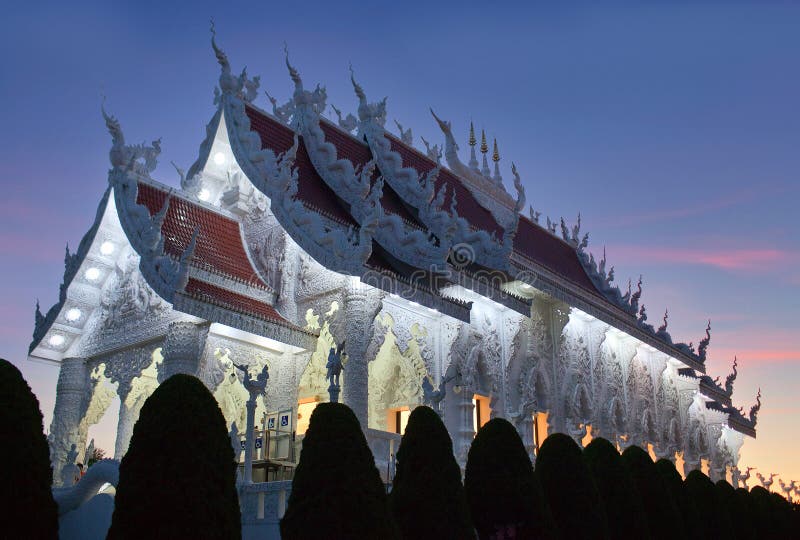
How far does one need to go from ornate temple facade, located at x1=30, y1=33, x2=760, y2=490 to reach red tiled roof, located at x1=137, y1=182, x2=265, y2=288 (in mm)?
33

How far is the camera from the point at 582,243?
2253 centimetres

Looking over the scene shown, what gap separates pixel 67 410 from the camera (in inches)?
467

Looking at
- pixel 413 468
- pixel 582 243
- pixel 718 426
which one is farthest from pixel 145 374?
pixel 718 426

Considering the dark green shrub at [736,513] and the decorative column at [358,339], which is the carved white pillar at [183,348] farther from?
the dark green shrub at [736,513]

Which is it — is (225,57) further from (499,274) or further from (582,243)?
(582,243)

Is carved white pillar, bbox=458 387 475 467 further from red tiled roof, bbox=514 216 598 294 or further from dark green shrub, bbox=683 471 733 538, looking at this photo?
red tiled roof, bbox=514 216 598 294

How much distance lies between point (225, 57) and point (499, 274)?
5.42 metres

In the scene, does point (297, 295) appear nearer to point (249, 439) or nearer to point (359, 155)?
point (249, 439)


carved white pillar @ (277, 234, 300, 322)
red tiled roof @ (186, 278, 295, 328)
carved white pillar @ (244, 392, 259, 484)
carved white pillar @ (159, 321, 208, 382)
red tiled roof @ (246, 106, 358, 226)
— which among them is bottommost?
carved white pillar @ (244, 392, 259, 484)

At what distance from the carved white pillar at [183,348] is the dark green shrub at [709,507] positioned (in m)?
6.94

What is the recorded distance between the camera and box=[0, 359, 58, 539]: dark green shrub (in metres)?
4.66

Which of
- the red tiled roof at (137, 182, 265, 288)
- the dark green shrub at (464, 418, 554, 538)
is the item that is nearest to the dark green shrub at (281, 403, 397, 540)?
the dark green shrub at (464, 418, 554, 538)

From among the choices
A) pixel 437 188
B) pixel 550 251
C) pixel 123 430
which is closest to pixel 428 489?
pixel 123 430

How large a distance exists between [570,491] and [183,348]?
473 cm
